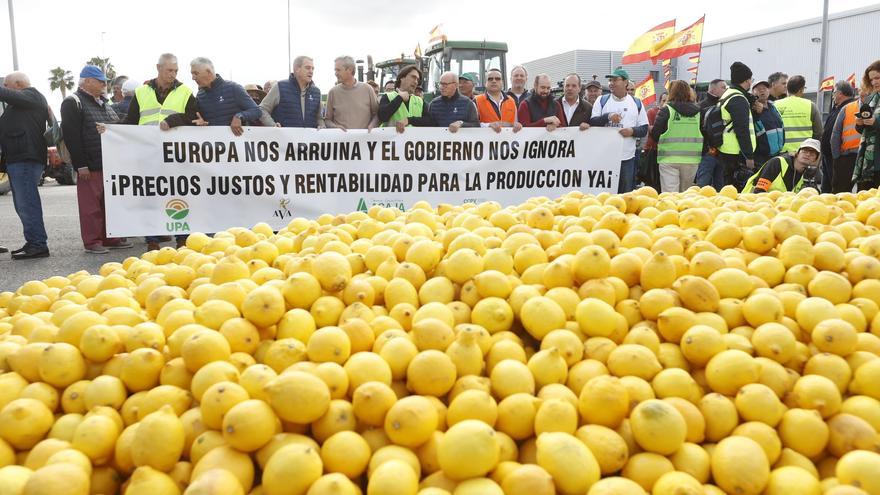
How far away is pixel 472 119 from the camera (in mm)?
8000

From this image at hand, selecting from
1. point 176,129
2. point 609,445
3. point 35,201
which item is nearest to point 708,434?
point 609,445

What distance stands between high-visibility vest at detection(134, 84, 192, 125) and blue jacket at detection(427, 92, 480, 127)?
2958 mm

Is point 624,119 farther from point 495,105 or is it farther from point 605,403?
point 605,403

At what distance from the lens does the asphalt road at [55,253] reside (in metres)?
6.36

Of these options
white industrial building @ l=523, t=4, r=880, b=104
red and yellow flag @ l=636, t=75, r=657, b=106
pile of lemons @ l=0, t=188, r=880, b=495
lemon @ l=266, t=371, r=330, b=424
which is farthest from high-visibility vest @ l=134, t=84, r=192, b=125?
white industrial building @ l=523, t=4, r=880, b=104

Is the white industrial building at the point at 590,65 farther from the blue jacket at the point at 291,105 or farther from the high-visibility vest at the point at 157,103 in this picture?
the high-visibility vest at the point at 157,103

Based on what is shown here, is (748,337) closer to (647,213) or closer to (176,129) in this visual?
(647,213)

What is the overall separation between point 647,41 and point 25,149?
1614 centimetres

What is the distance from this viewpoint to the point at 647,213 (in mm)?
3227

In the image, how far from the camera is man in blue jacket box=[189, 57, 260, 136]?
701 cm

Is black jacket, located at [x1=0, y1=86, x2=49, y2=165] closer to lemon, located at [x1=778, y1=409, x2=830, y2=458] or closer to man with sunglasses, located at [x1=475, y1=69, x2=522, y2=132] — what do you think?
man with sunglasses, located at [x1=475, y1=69, x2=522, y2=132]

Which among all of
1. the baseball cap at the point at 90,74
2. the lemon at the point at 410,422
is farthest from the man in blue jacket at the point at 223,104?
the lemon at the point at 410,422

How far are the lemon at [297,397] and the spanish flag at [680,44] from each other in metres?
17.2

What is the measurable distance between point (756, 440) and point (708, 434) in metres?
0.13
